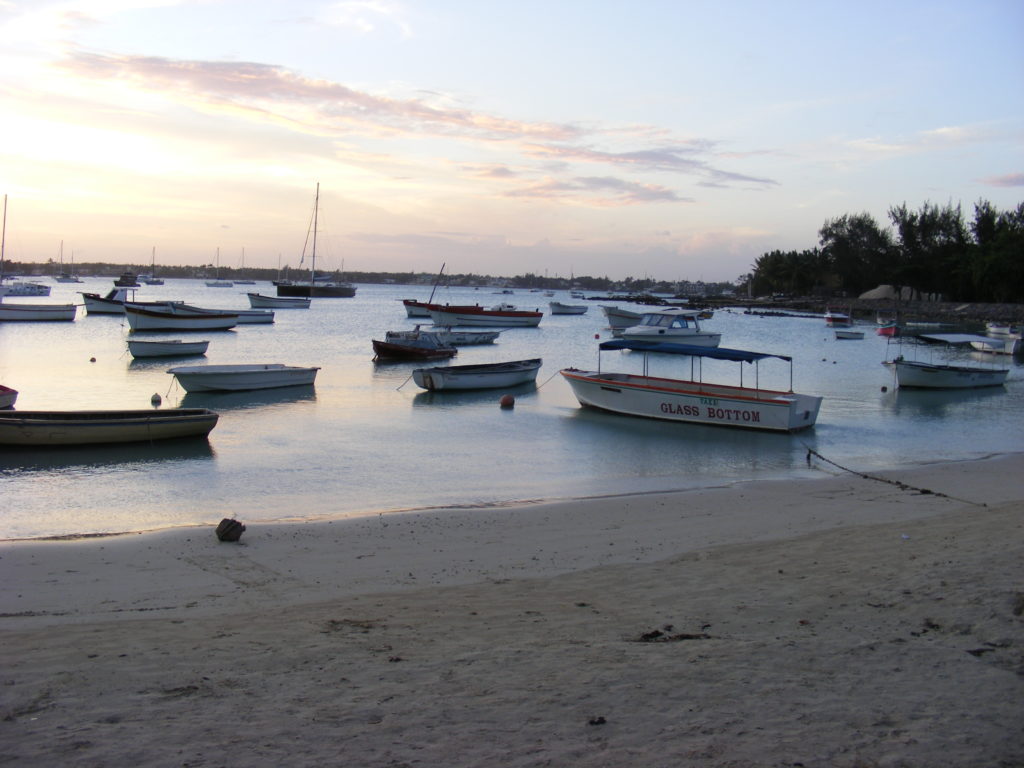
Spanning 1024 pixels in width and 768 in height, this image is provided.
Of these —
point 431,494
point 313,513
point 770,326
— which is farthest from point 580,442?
point 770,326

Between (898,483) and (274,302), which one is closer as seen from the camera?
(898,483)

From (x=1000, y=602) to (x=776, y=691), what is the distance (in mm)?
2911

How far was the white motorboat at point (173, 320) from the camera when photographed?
5344 centimetres

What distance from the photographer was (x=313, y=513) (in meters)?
13.5

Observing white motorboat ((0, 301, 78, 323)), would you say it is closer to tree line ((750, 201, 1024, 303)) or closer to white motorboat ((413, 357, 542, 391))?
white motorboat ((413, 357, 542, 391))

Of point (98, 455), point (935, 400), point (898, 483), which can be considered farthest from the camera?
point (935, 400)

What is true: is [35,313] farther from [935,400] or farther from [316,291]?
[316,291]

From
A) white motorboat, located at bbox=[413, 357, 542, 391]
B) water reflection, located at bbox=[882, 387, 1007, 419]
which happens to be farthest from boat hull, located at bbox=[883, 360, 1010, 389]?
white motorboat, located at bbox=[413, 357, 542, 391]

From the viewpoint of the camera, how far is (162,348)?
4125 centimetres

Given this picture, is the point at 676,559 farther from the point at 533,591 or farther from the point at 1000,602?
the point at 1000,602

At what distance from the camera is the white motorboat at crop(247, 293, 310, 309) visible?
92562mm

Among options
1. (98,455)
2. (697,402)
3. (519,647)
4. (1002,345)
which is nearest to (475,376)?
(697,402)

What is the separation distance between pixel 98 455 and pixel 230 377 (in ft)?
34.7

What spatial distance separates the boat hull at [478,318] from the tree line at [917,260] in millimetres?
53696
